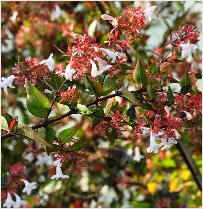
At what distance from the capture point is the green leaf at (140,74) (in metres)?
1.26

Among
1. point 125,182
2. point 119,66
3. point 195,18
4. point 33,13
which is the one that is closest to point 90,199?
point 125,182

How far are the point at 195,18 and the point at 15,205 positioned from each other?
2.11 meters

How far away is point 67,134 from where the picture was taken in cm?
135

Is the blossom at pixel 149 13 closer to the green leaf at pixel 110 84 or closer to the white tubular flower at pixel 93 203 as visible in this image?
the green leaf at pixel 110 84

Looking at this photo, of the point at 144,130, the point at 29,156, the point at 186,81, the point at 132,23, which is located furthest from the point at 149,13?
the point at 29,156

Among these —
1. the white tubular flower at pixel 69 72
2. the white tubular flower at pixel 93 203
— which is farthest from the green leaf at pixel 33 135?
the white tubular flower at pixel 93 203

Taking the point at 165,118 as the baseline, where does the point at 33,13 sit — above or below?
above

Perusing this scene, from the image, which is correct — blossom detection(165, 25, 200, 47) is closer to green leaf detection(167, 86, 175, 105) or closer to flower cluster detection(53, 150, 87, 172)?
green leaf detection(167, 86, 175, 105)

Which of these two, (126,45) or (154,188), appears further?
(154,188)

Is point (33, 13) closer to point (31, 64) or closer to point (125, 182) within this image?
point (125, 182)

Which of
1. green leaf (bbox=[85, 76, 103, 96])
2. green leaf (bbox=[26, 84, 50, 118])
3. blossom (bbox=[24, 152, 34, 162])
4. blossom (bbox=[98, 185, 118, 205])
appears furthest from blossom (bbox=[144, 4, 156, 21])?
blossom (bbox=[98, 185, 118, 205])

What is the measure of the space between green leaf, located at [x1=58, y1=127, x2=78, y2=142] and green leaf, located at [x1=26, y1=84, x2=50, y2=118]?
0.07m

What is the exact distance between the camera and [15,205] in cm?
197

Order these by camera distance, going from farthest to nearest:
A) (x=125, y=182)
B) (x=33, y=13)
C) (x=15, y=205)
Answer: (x=125, y=182) → (x=33, y=13) → (x=15, y=205)
